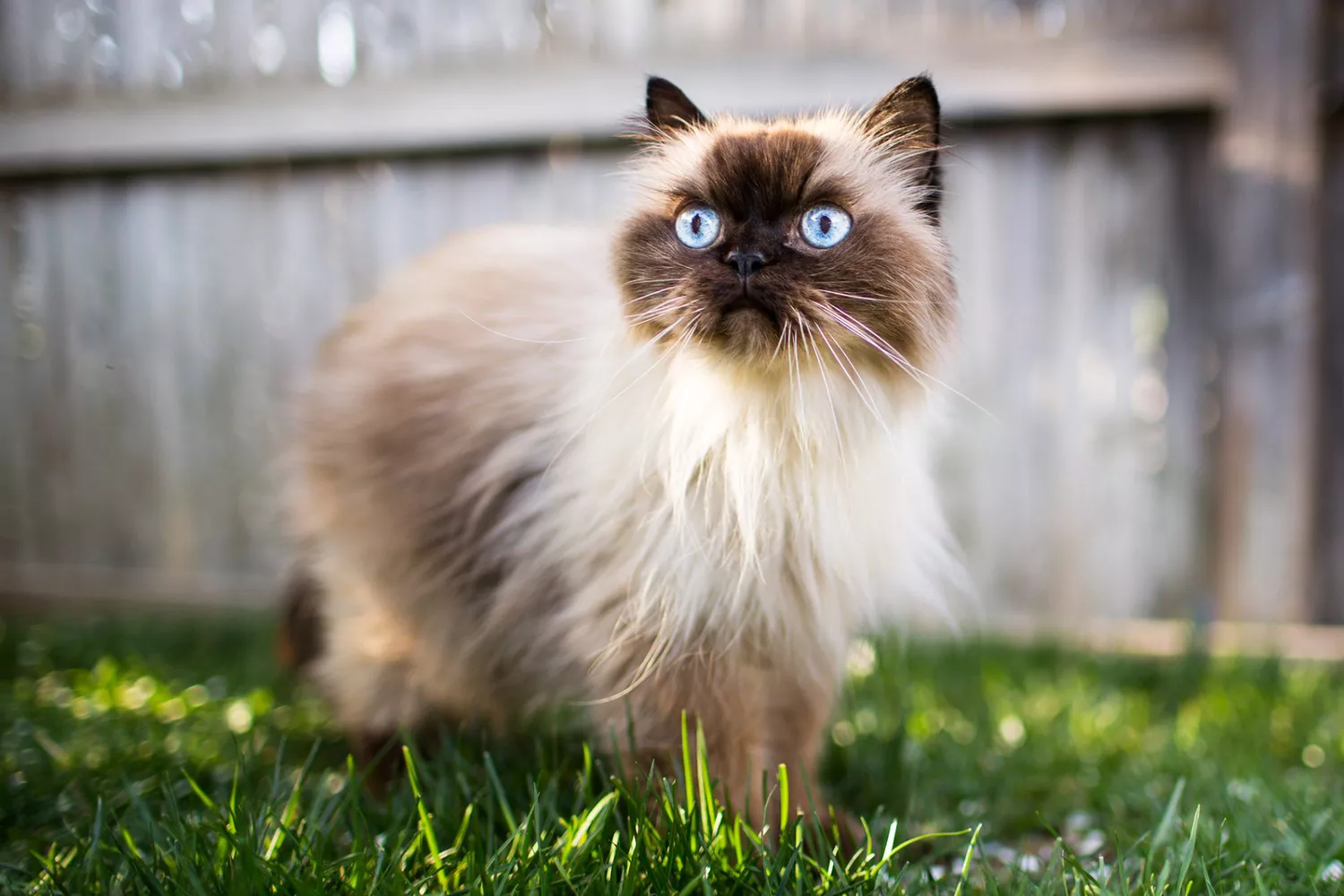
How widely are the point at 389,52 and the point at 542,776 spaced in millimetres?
2689

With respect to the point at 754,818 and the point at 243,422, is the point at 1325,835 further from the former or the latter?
the point at 243,422

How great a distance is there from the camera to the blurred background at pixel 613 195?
10.0 ft

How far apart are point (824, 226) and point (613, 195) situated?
4.86 ft

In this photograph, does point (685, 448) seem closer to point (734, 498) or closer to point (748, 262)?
point (734, 498)

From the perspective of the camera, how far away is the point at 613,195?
2.88 metres

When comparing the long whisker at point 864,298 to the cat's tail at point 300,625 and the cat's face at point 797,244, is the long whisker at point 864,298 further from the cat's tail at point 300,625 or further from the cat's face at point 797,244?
the cat's tail at point 300,625

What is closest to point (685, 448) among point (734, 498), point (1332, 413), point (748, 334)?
point (734, 498)

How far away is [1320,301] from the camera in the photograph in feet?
10.3

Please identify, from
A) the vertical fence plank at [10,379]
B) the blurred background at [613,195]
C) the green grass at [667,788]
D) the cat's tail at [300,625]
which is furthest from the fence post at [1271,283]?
the vertical fence plank at [10,379]

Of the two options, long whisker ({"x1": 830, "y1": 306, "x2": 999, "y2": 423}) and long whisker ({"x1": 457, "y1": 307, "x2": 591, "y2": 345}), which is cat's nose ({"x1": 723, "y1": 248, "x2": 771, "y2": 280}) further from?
long whisker ({"x1": 457, "y1": 307, "x2": 591, "y2": 345})

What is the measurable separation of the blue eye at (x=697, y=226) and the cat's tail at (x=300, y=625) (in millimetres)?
1556

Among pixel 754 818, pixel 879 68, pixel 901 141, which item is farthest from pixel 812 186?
pixel 879 68

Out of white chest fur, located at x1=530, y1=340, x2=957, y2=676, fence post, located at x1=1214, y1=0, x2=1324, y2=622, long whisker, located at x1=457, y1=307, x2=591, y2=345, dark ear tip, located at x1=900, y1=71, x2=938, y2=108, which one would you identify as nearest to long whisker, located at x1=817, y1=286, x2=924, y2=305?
white chest fur, located at x1=530, y1=340, x2=957, y2=676

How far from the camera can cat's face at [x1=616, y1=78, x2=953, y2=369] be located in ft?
4.81
